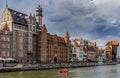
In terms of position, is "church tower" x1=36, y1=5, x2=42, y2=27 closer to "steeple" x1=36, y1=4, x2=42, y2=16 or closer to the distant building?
"steeple" x1=36, y1=4, x2=42, y2=16

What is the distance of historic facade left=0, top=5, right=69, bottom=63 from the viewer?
361 feet

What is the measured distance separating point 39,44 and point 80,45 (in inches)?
2562

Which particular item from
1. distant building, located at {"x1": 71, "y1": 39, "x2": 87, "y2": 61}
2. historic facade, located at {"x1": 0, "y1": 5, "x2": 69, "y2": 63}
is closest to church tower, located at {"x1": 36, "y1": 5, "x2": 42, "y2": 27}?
historic facade, located at {"x1": 0, "y1": 5, "x2": 69, "y2": 63}

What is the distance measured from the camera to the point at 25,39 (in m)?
121

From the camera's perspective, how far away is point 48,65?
111 metres

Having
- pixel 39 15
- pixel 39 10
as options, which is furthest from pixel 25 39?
pixel 39 10

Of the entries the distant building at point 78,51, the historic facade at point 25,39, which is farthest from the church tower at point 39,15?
the distant building at point 78,51

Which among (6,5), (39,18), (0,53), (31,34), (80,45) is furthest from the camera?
(80,45)

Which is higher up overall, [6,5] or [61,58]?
[6,5]

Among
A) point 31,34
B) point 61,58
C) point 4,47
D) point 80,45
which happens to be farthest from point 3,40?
point 80,45

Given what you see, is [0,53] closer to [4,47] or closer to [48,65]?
[4,47]

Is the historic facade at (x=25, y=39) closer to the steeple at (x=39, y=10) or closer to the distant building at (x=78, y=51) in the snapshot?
the steeple at (x=39, y=10)

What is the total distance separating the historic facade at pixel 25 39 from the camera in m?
110

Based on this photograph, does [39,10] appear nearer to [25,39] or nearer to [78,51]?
[25,39]
